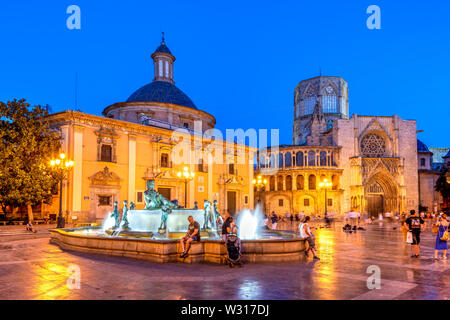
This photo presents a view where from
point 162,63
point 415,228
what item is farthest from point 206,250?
point 162,63

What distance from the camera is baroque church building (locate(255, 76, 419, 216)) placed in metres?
43.8

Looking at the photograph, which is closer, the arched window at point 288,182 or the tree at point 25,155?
the tree at point 25,155

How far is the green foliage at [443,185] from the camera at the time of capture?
44.7 meters

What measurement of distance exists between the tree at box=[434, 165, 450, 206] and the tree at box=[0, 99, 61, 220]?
44965 mm

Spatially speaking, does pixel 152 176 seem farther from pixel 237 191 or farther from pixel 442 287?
pixel 442 287

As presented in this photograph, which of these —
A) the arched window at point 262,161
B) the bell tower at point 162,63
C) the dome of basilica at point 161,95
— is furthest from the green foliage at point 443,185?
the bell tower at point 162,63

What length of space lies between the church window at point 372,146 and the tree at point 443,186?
319 inches

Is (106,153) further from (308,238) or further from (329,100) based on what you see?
(329,100)

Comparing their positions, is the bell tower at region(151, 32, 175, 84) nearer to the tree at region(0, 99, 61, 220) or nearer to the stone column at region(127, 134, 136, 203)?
the stone column at region(127, 134, 136, 203)

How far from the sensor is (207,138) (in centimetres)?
3378

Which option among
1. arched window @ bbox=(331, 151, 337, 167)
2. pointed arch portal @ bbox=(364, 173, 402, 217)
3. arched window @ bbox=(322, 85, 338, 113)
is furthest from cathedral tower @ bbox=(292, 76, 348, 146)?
pointed arch portal @ bbox=(364, 173, 402, 217)

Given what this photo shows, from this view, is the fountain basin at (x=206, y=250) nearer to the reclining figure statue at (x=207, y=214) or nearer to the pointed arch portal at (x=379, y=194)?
the reclining figure statue at (x=207, y=214)

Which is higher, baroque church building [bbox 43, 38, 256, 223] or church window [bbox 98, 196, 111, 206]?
baroque church building [bbox 43, 38, 256, 223]
